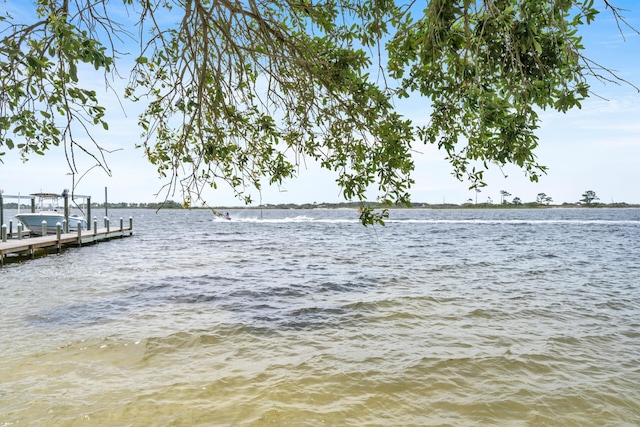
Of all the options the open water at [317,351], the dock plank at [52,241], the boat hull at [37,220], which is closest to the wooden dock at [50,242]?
the dock plank at [52,241]

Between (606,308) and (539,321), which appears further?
(606,308)

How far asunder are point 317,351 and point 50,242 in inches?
876

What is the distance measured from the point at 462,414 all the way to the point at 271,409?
272 cm

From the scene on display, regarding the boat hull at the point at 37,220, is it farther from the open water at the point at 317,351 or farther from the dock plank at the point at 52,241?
the open water at the point at 317,351

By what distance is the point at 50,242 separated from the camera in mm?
24172

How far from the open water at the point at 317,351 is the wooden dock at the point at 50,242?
15.7 ft

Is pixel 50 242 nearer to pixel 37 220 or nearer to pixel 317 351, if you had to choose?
pixel 37 220

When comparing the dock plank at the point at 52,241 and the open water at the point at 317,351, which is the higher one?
the dock plank at the point at 52,241

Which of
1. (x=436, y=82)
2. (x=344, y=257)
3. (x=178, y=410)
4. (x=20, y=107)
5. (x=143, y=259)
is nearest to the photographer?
(x=436, y=82)

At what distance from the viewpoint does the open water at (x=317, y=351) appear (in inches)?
233

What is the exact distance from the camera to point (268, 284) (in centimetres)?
1603

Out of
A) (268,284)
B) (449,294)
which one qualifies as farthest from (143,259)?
(449,294)

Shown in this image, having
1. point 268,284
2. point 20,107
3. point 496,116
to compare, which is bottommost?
point 268,284

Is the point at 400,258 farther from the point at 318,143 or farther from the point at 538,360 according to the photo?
the point at 318,143
